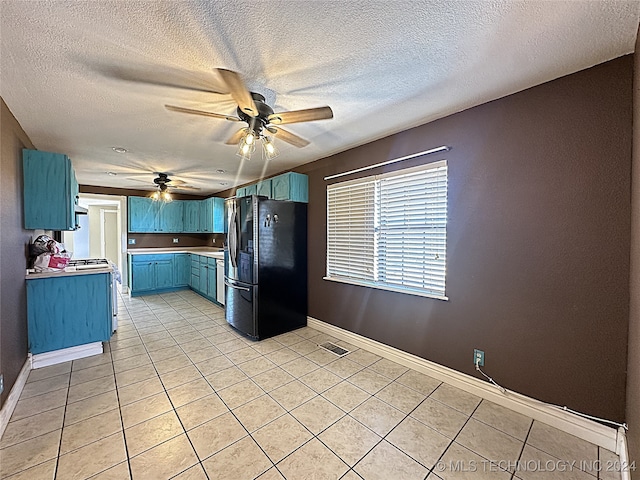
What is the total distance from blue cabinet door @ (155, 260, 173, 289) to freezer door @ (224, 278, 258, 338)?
2.86m

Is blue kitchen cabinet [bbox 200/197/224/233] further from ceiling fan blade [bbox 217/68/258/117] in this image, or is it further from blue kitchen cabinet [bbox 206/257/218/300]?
ceiling fan blade [bbox 217/68/258/117]

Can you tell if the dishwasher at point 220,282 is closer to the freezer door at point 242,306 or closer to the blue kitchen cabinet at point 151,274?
the freezer door at point 242,306

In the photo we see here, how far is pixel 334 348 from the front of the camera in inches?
122

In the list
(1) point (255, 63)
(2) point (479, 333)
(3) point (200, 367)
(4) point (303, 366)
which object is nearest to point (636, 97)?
(2) point (479, 333)

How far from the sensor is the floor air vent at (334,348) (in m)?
2.97

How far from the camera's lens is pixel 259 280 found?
131 inches

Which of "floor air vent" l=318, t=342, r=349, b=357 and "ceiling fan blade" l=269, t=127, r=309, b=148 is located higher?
"ceiling fan blade" l=269, t=127, r=309, b=148

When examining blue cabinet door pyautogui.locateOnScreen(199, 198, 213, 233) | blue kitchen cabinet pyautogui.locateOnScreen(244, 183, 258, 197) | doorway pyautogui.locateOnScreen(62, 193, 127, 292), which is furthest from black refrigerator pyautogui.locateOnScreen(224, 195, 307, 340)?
doorway pyautogui.locateOnScreen(62, 193, 127, 292)

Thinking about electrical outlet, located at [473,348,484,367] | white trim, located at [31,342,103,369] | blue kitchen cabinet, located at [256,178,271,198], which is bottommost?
white trim, located at [31,342,103,369]

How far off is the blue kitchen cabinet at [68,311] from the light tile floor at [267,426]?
10.4 inches

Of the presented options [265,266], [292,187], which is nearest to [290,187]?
[292,187]

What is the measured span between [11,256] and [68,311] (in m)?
0.87

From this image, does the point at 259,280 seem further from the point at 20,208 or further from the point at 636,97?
the point at 636,97

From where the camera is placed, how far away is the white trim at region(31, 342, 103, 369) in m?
2.61
